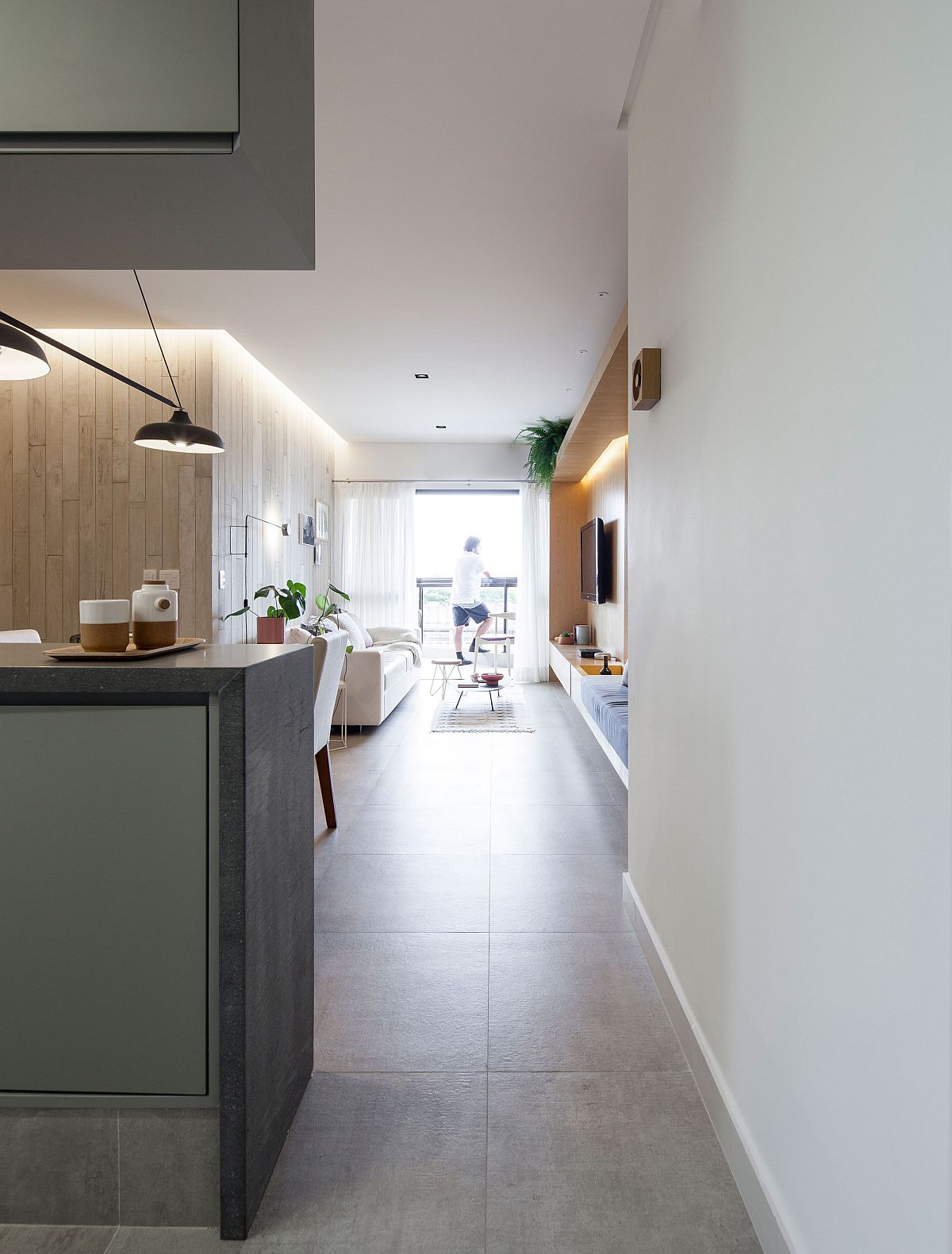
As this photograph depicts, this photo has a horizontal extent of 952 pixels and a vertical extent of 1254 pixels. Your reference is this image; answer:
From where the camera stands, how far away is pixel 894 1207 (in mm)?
884

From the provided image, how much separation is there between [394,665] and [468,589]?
226cm

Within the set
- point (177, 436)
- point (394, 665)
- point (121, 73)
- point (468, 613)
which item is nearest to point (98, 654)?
point (121, 73)

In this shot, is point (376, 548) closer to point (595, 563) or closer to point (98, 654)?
point (595, 563)

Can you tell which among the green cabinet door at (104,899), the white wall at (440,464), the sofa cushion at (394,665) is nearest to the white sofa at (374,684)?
the sofa cushion at (394,665)

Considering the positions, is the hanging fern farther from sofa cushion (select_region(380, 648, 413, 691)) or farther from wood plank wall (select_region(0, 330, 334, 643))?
wood plank wall (select_region(0, 330, 334, 643))

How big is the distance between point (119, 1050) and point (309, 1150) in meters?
0.44

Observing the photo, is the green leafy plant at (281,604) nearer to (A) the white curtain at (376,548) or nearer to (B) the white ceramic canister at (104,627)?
(A) the white curtain at (376,548)

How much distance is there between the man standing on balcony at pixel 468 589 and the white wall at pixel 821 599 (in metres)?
6.67

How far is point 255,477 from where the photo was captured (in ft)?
19.6

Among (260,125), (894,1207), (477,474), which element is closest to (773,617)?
(894,1207)

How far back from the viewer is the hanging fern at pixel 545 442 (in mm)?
7754

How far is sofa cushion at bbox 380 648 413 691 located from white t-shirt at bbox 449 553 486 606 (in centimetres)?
114

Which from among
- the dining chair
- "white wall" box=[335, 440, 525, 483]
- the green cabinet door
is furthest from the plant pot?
"white wall" box=[335, 440, 525, 483]

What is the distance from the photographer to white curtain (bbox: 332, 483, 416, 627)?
885 cm
